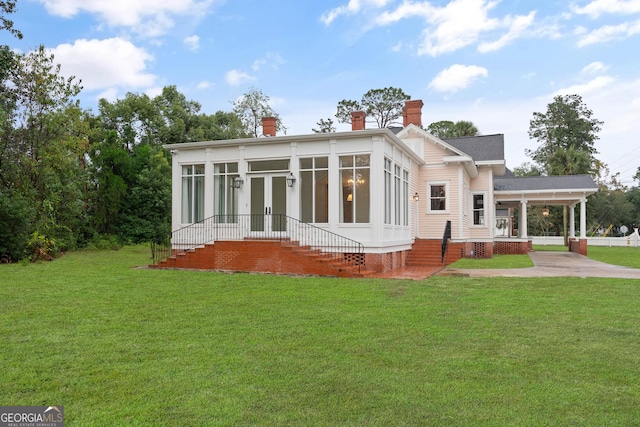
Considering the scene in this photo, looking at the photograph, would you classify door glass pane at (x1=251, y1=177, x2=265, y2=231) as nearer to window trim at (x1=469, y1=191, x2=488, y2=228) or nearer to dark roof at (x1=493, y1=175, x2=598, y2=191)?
window trim at (x1=469, y1=191, x2=488, y2=228)

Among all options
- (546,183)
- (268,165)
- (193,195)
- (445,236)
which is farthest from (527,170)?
(193,195)

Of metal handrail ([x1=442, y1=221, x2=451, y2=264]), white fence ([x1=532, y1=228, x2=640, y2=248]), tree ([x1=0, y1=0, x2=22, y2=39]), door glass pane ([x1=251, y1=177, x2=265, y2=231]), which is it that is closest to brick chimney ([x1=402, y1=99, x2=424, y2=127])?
metal handrail ([x1=442, y1=221, x2=451, y2=264])

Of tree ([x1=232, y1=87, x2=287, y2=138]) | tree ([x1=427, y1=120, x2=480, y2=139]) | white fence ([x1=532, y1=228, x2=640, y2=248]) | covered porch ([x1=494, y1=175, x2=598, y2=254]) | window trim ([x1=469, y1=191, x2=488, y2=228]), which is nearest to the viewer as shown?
window trim ([x1=469, y1=191, x2=488, y2=228])

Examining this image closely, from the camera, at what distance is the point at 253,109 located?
3850cm

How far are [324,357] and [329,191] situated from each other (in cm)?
907

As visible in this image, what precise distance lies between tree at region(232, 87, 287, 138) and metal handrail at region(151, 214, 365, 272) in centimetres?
2444

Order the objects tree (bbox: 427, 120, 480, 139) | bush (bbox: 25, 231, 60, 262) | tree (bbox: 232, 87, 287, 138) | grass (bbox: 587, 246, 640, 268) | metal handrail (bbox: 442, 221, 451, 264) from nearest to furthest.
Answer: metal handrail (bbox: 442, 221, 451, 264) → bush (bbox: 25, 231, 60, 262) → grass (bbox: 587, 246, 640, 268) → tree (bbox: 427, 120, 480, 139) → tree (bbox: 232, 87, 287, 138)

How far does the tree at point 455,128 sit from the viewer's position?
3584 centimetres

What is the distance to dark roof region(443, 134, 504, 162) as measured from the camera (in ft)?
69.3

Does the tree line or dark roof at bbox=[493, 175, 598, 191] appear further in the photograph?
dark roof at bbox=[493, 175, 598, 191]

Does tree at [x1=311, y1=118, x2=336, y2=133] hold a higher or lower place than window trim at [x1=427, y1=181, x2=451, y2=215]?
higher

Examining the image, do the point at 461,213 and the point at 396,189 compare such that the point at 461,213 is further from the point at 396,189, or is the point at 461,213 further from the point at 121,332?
the point at 121,332

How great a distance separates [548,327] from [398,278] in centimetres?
548

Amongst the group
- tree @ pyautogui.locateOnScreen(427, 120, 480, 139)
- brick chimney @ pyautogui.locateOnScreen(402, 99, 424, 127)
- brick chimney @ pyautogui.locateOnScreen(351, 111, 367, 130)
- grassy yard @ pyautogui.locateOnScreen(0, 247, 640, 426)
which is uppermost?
tree @ pyautogui.locateOnScreen(427, 120, 480, 139)
